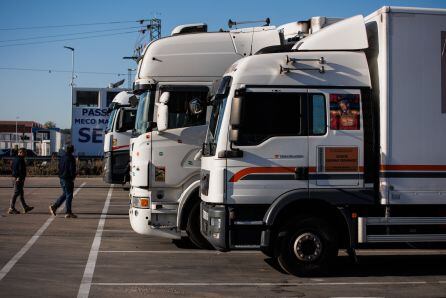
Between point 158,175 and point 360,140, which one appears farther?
point 158,175

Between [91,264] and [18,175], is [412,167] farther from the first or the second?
[18,175]

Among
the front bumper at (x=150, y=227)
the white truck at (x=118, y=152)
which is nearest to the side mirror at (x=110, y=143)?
the white truck at (x=118, y=152)

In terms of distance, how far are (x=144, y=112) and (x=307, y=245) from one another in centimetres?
426

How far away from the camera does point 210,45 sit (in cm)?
1211

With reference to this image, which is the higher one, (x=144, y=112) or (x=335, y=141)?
(x=144, y=112)

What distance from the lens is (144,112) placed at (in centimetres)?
1220

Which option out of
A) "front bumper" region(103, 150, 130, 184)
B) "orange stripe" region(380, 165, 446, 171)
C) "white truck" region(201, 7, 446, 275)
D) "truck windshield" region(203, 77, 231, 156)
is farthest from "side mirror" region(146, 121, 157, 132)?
"front bumper" region(103, 150, 130, 184)

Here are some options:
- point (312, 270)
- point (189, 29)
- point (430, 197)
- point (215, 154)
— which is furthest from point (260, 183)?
point (189, 29)

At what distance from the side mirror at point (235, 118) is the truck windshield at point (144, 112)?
9.68ft

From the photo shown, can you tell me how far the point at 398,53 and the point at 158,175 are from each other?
4.62 m

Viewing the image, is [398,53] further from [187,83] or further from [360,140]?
[187,83]

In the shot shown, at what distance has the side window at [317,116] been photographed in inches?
373

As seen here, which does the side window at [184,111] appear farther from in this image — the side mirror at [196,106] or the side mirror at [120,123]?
the side mirror at [120,123]

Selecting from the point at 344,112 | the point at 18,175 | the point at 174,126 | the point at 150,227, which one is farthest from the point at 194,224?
the point at 18,175
